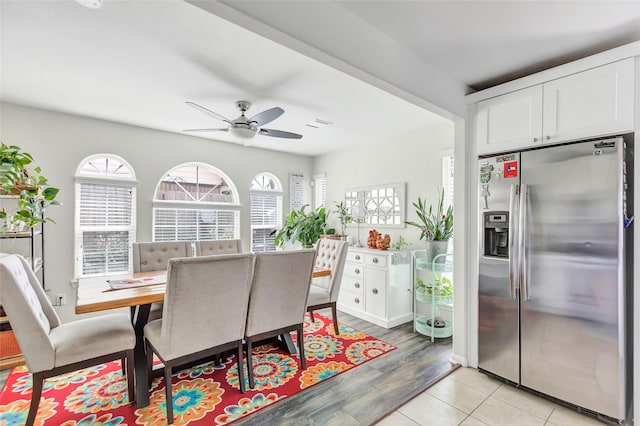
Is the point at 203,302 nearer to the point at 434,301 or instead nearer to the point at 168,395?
the point at 168,395

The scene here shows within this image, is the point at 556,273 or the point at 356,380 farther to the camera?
the point at 356,380

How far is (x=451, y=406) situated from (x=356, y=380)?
0.72m

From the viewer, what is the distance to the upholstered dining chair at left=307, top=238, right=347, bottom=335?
10.4 ft

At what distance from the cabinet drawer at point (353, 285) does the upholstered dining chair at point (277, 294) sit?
154 cm

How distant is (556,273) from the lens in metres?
2.09

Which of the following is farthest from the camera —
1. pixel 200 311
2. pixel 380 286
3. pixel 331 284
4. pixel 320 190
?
pixel 320 190

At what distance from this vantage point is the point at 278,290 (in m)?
2.44

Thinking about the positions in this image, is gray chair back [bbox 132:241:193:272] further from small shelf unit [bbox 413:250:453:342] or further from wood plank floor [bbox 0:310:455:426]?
small shelf unit [bbox 413:250:453:342]

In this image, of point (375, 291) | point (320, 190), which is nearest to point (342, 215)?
point (320, 190)

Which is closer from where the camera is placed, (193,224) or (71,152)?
(71,152)

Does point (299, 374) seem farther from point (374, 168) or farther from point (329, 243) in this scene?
point (374, 168)

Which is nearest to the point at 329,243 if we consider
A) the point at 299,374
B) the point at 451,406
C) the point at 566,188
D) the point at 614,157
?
the point at 299,374

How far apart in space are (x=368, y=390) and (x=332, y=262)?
1.43m

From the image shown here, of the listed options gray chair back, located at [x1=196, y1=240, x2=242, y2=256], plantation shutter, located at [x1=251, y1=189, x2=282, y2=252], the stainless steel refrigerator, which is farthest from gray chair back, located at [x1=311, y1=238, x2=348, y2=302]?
plantation shutter, located at [x1=251, y1=189, x2=282, y2=252]
